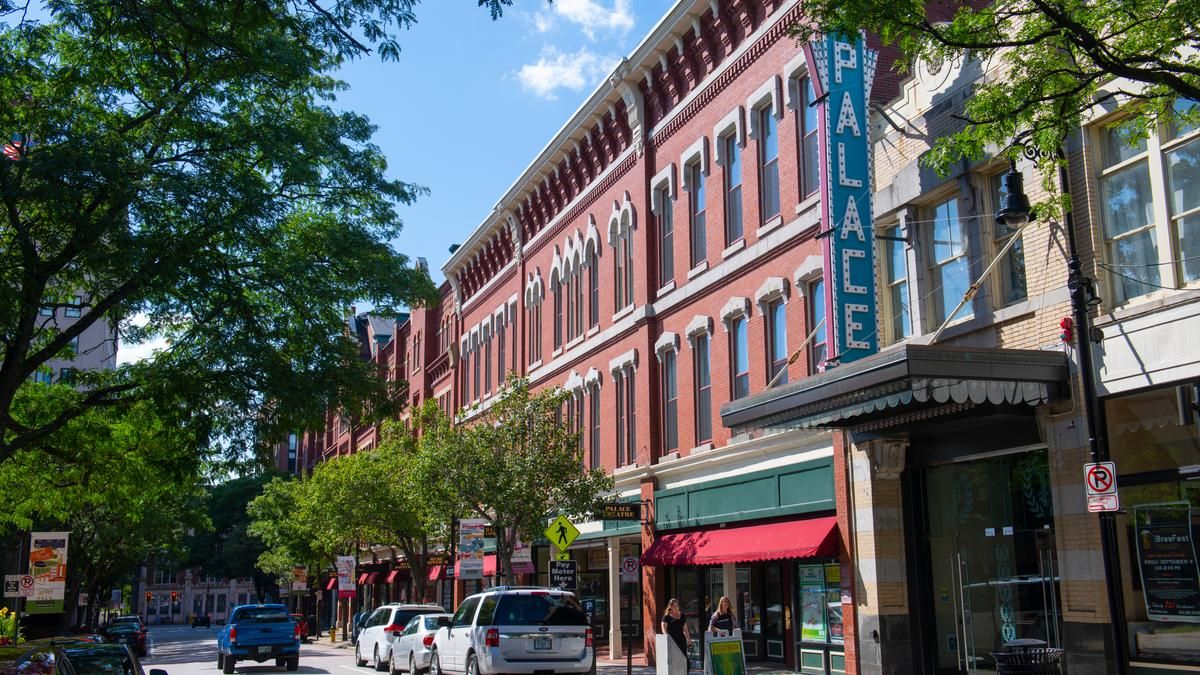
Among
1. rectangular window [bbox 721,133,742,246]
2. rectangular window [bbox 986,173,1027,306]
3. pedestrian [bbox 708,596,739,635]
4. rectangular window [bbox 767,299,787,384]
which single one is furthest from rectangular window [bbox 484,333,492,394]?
rectangular window [bbox 986,173,1027,306]

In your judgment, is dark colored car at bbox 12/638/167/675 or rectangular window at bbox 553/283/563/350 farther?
rectangular window at bbox 553/283/563/350

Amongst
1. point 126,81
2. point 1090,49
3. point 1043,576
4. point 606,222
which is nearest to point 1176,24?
point 1090,49

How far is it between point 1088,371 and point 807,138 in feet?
30.9

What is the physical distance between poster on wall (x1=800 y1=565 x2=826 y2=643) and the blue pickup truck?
46.3ft

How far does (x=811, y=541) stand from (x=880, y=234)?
5488 millimetres

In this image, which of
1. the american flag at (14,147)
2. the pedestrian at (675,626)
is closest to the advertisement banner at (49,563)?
the american flag at (14,147)

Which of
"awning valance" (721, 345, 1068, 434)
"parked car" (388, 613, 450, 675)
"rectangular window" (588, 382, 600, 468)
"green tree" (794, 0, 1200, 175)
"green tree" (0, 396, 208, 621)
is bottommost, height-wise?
"parked car" (388, 613, 450, 675)

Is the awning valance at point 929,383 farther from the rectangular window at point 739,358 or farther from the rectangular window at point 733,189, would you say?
the rectangular window at point 733,189

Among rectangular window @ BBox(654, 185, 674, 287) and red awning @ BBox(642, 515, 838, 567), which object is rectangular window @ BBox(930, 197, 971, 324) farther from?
rectangular window @ BBox(654, 185, 674, 287)

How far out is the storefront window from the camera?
13406mm

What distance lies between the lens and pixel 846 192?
62.9 feet

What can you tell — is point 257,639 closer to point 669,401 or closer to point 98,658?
point 669,401

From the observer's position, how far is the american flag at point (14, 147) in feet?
48.4

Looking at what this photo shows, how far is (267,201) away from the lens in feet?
49.4
